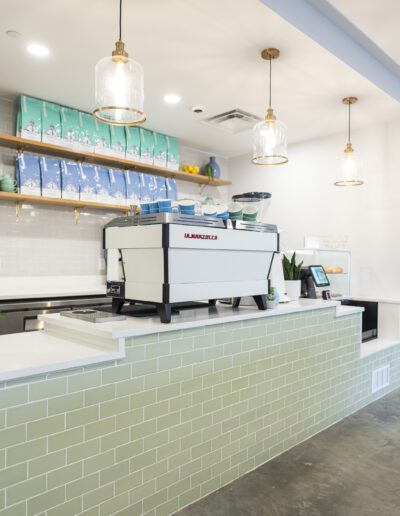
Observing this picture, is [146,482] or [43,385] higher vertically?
[43,385]

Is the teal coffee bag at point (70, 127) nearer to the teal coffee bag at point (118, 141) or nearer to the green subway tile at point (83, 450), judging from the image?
the teal coffee bag at point (118, 141)

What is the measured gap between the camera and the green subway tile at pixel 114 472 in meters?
1.63

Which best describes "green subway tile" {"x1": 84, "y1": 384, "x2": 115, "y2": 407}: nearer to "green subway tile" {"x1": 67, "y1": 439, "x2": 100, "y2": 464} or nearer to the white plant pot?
"green subway tile" {"x1": 67, "y1": 439, "x2": 100, "y2": 464}

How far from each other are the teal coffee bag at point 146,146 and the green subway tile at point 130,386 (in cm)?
322

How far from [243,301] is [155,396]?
3.77 feet

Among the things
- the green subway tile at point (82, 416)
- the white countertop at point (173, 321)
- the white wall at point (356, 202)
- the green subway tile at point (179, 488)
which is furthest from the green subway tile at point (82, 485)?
the white wall at point (356, 202)

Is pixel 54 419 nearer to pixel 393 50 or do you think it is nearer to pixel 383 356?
pixel 383 356

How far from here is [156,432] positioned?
182 cm

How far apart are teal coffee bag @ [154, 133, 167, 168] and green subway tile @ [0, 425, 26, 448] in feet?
12.1

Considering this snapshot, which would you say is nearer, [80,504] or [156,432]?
[80,504]

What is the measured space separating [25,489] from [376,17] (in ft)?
10.7

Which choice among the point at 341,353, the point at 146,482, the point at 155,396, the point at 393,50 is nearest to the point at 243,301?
the point at 341,353

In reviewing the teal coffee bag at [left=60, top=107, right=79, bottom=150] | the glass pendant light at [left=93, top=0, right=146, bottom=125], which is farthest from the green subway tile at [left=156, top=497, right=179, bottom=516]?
the teal coffee bag at [left=60, top=107, right=79, bottom=150]

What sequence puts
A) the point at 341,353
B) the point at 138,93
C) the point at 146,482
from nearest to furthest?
the point at 146,482, the point at 138,93, the point at 341,353
